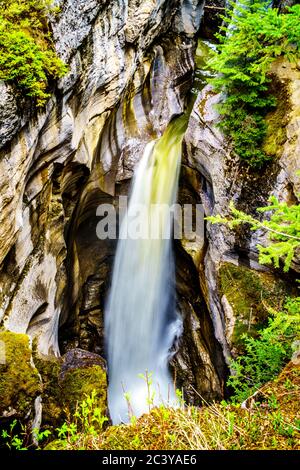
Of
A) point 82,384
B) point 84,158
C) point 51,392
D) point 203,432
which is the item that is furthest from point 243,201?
point 203,432

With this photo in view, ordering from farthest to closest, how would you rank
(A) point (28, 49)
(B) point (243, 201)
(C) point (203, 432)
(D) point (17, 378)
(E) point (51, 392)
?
(B) point (243, 201)
(E) point (51, 392)
(A) point (28, 49)
(D) point (17, 378)
(C) point (203, 432)

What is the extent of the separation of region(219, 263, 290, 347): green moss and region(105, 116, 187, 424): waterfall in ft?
12.0

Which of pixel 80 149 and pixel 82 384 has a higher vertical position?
pixel 80 149

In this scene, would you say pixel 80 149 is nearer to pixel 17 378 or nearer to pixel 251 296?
pixel 251 296

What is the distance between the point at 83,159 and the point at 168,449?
8110mm

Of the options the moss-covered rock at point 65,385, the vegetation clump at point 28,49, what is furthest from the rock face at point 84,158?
the vegetation clump at point 28,49

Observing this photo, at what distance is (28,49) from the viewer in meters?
5.89

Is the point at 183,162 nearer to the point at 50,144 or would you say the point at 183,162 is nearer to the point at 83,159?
the point at 83,159

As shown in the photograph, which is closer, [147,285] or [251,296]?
[251,296]

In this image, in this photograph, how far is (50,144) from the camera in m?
7.50

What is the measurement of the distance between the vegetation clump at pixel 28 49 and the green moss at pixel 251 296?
240 inches

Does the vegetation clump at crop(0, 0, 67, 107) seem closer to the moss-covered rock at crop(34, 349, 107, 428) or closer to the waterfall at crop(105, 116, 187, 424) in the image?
the waterfall at crop(105, 116, 187, 424)

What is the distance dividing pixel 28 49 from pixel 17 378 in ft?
17.9
